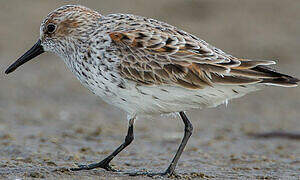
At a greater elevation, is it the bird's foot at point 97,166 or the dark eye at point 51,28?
the dark eye at point 51,28

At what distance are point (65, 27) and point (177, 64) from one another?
57.4 inches

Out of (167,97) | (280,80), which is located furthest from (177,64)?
(280,80)

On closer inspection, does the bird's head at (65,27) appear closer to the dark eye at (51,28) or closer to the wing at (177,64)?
the dark eye at (51,28)

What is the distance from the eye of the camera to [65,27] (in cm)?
703

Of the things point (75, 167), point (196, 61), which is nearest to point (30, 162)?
point (75, 167)

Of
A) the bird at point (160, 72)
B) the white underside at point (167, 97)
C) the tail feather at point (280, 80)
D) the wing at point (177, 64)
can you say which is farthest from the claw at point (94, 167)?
the tail feather at point (280, 80)

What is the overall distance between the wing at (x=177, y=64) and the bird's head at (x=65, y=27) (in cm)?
51

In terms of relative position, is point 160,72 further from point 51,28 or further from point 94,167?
point 51,28

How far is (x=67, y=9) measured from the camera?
716cm

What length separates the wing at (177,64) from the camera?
6.36 m

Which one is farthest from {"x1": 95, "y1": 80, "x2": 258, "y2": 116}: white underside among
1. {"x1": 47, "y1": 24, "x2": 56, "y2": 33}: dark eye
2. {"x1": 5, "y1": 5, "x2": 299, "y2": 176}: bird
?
{"x1": 47, "y1": 24, "x2": 56, "y2": 33}: dark eye

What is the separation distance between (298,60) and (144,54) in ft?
Result: 28.9

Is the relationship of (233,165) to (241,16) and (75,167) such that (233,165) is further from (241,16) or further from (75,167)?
(241,16)

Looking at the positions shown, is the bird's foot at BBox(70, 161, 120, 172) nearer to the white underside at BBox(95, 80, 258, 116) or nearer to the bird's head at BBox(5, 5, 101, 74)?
the white underside at BBox(95, 80, 258, 116)
